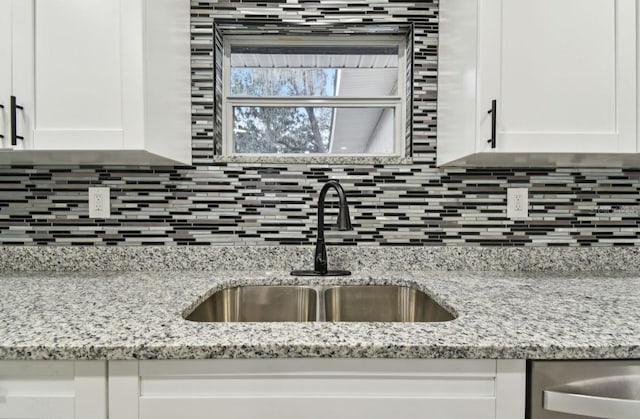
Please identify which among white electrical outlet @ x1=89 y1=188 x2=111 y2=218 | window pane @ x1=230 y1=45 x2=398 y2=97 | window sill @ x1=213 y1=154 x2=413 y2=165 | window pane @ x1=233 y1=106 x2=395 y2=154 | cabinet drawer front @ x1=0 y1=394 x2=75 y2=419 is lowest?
cabinet drawer front @ x1=0 y1=394 x2=75 y2=419

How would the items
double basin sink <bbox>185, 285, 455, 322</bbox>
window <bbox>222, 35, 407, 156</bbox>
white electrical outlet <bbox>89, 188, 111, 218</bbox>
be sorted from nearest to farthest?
double basin sink <bbox>185, 285, 455, 322</bbox> → white electrical outlet <bbox>89, 188, 111, 218</bbox> → window <bbox>222, 35, 407, 156</bbox>

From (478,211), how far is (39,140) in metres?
1.54

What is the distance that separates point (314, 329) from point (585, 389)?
0.55m

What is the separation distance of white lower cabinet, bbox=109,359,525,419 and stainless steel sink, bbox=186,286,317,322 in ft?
1.71

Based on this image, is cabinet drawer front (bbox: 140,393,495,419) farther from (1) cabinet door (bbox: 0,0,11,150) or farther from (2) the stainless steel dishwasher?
(1) cabinet door (bbox: 0,0,11,150)

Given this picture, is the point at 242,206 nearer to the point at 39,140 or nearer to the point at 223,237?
the point at 223,237

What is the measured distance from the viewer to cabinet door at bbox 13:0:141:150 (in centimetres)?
105

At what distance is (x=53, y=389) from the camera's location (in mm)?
730

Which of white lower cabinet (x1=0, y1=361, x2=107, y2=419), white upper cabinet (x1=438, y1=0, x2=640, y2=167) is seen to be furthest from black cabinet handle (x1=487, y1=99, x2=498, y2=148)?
white lower cabinet (x1=0, y1=361, x2=107, y2=419)

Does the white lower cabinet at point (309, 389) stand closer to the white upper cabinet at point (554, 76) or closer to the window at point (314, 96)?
the white upper cabinet at point (554, 76)

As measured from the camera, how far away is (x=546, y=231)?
1439 mm

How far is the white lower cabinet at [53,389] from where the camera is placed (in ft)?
2.37

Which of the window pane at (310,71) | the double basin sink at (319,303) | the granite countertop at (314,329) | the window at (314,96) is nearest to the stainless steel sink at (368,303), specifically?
the double basin sink at (319,303)

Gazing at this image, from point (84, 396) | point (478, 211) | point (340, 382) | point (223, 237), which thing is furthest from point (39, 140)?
point (478, 211)
